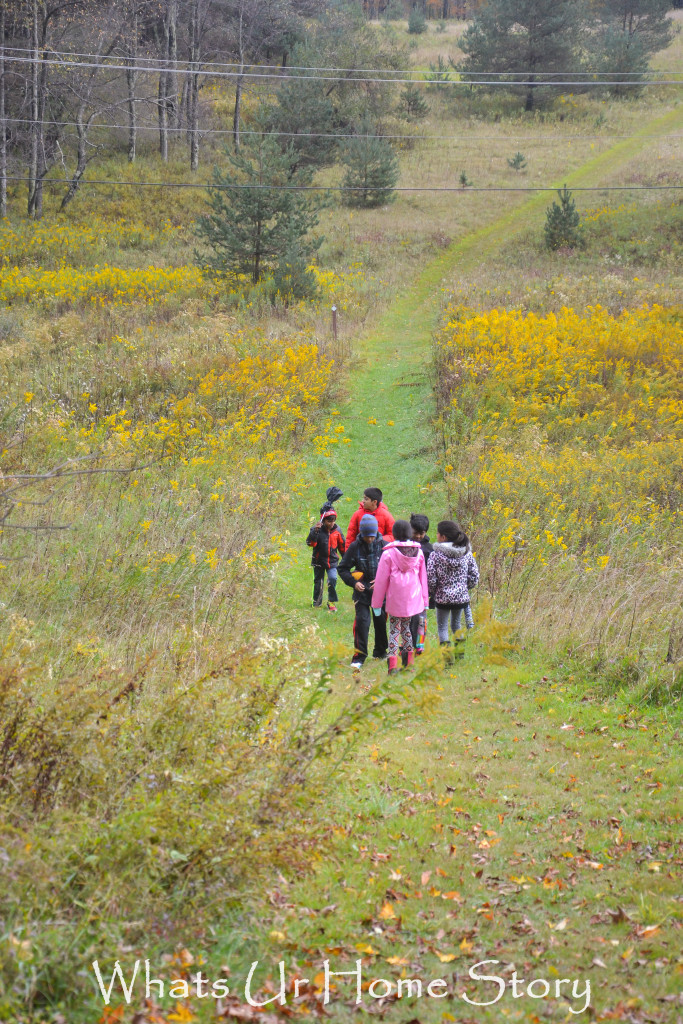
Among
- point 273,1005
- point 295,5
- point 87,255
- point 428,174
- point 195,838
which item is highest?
point 295,5

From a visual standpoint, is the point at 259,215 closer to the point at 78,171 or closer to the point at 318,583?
the point at 78,171

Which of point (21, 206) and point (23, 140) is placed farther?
point (23, 140)

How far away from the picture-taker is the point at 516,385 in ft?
50.7

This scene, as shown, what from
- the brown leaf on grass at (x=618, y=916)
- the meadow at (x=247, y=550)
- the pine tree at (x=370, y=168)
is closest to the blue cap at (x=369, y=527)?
the meadow at (x=247, y=550)

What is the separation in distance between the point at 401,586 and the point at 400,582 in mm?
40

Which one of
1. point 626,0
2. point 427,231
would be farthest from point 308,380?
point 626,0

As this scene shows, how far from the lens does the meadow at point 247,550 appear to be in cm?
374

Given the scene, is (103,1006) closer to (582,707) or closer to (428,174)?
(582,707)

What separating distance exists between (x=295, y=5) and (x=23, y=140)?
793 inches

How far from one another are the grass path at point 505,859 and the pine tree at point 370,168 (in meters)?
29.6

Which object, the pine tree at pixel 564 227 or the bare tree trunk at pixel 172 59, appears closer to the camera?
the pine tree at pixel 564 227

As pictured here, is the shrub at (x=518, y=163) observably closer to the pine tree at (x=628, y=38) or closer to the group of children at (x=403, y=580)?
the pine tree at (x=628, y=38)

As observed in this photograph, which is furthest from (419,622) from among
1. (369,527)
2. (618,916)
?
(618,916)

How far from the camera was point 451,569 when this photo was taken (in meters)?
7.92
